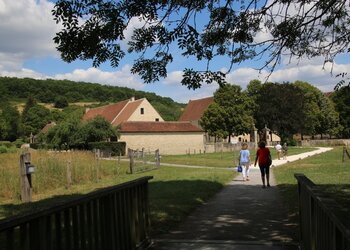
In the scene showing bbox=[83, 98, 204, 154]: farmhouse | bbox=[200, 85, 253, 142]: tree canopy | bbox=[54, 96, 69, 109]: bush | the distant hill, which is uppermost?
the distant hill

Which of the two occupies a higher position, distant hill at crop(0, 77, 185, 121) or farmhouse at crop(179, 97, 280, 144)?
distant hill at crop(0, 77, 185, 121)

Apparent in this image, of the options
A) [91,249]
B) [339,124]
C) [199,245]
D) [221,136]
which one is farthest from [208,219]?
[339,124]

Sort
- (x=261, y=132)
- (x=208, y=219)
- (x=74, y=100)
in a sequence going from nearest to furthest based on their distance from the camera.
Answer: (x=208, y=219)
(x=261, y=132)
(x=74, y=100)

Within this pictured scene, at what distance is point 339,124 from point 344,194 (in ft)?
287

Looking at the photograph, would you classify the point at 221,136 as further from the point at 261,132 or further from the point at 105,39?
the point at 105,39

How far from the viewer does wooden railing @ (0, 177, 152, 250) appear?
145 inches

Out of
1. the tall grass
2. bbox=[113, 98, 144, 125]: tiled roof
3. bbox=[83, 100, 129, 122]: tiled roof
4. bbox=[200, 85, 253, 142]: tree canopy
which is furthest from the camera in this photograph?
bbox=[200, 85, 253, 142]: tree canopy

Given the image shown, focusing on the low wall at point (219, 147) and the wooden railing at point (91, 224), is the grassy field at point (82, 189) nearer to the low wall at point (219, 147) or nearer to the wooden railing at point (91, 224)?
the wooden railing at point (91, 224)

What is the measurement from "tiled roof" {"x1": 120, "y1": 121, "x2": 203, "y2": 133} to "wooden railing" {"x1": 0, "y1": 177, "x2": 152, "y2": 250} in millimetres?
52426

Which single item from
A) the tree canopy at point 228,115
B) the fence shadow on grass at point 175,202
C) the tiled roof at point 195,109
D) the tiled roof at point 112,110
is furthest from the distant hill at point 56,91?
the fence shadow on grass at point 175,202

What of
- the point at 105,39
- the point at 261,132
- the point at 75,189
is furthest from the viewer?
the point at 261,132

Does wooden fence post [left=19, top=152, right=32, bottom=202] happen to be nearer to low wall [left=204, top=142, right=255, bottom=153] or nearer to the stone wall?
the stone wall

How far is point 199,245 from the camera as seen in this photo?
7.09m

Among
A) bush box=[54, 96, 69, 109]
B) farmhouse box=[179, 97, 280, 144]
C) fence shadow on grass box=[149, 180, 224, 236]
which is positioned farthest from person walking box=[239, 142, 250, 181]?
bush box=[54, 96, 69, 109]
